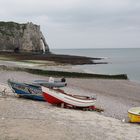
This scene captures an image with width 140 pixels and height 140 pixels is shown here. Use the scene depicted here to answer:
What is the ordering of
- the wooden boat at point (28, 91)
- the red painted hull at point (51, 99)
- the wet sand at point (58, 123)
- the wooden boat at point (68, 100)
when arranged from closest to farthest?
the wet sand at point (58, 123) → the wooden boat at point (68, 100) → the red painted hull at point (51, 99) → the wooden boat at point (28, 91)

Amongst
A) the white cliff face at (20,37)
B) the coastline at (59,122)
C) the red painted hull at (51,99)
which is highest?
the white cliff face at (20,37)

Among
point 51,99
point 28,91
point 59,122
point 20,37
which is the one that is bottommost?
point 59,122

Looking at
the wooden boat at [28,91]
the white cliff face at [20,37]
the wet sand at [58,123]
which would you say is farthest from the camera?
the white cliff face at [20,37]

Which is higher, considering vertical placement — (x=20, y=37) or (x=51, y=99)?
(x=20, y=37)

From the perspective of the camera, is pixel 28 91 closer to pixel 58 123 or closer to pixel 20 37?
pixel 58 123

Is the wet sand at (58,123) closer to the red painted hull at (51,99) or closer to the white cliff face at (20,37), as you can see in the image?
the red painted hull at (51,99)

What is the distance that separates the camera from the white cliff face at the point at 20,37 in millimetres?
114438

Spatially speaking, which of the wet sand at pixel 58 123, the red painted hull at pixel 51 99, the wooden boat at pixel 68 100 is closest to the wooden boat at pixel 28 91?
the wet sand at pixel 58 123

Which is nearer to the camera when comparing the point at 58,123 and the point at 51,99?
the point at 58,123

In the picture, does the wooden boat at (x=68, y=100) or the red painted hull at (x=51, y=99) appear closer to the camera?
the wooden boat at (x=68, y=100)

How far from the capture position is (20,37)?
388ft

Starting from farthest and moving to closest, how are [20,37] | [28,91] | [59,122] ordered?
[20,37] → [28,91] → [59,122]

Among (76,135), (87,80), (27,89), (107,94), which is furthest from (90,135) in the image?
(87,80)

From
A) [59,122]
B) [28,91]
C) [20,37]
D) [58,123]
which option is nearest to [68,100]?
[28,91]
